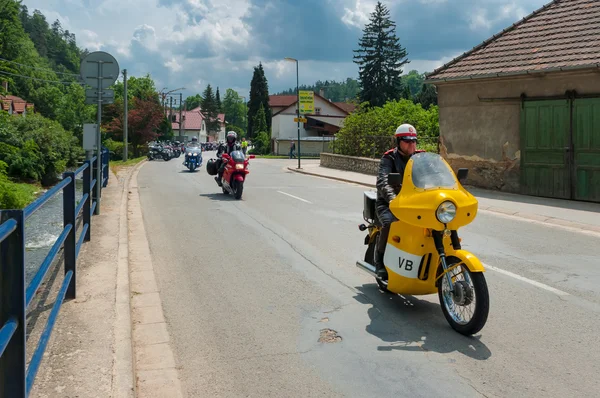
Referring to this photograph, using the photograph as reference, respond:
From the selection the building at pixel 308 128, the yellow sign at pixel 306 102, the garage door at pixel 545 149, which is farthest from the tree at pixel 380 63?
the garage door at pixel 545 149

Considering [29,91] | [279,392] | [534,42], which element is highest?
[29,91]

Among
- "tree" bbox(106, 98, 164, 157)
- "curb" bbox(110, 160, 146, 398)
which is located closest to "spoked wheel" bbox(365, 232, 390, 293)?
"curb" bbox(110, 160, 146, 398)

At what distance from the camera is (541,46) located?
16969 mm

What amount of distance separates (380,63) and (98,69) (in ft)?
198

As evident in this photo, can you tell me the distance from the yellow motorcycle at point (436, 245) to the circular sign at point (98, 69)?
823 centimetres

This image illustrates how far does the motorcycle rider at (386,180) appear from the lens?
20.0 feet

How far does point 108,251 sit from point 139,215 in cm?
471

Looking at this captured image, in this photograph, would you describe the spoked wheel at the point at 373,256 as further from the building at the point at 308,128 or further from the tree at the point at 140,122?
the building at the point at 308,128

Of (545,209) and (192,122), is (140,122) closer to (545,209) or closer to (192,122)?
(545,209)

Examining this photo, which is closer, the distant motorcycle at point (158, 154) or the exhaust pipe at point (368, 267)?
the exhaust pipe at point (368, 267)

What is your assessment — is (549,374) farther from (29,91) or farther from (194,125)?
(194,125)

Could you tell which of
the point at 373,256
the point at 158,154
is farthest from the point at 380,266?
the point at 158,154

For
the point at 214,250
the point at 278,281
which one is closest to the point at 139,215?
the point at 214,250

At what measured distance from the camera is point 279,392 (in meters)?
4.21
